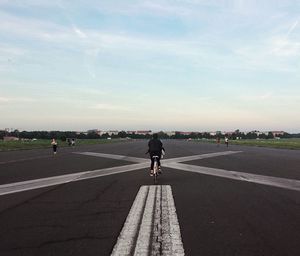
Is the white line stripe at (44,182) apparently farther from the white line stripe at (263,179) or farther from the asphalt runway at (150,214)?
the white line stripe at (263,179)

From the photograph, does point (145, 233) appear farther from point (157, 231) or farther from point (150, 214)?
point (150, 214)

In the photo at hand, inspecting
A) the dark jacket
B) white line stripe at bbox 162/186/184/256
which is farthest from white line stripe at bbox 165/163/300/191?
white line stripe at bbox 162/186/184/256

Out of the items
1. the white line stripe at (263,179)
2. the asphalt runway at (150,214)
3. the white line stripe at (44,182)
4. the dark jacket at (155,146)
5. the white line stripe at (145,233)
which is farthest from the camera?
the dark jacket at (155,146)

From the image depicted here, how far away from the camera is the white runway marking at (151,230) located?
21.3 ft

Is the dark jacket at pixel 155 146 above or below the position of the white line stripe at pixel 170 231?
above

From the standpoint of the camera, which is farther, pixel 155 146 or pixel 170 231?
pixel 155 146

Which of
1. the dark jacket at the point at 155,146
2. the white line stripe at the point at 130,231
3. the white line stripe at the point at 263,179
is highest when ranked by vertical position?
the dark jacket at the point at 155,146

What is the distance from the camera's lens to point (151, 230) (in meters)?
7.75

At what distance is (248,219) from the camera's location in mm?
8797

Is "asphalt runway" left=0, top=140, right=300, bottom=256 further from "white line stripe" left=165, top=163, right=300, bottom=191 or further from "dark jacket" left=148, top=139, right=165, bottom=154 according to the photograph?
"dark jacket" left=148, top=139, right=165, bottom=154

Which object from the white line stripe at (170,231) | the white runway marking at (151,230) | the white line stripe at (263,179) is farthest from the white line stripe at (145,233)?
the white line stripe at (263,179)

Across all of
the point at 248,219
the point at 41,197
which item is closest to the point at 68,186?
the point at 41,197

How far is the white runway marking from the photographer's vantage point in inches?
256

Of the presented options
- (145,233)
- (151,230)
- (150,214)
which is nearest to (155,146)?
A: (150,214)
